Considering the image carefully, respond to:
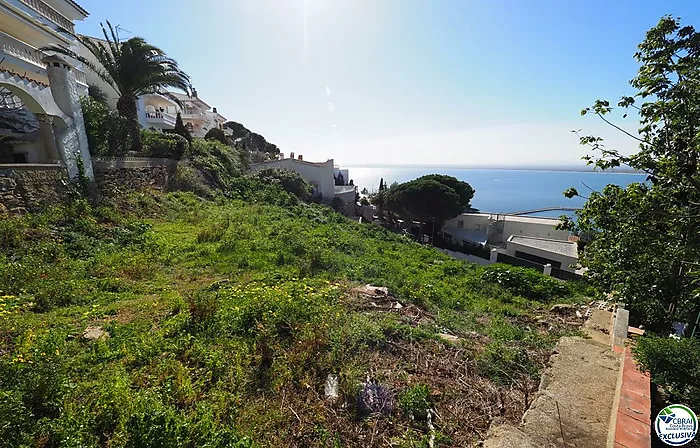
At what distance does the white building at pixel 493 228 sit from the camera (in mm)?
25844

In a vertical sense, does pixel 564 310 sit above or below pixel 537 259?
above

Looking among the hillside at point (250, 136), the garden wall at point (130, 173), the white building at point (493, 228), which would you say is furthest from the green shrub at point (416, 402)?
the hillside at point (250, 136)

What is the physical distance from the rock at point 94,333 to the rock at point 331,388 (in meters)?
2.92

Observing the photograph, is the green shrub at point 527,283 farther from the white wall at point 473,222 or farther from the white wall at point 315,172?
the white wall at point 315,172

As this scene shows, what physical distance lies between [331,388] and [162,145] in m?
15.9

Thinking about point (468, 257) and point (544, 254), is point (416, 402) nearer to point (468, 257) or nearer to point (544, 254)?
point (544, 254)

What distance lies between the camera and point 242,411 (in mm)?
2842

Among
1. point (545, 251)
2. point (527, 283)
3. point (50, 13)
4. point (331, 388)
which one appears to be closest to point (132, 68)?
point (50, 13)

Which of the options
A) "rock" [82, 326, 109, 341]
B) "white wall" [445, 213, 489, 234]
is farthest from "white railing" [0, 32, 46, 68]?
"white wall" [445, 213, 489, 234]

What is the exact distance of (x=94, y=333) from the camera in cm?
402

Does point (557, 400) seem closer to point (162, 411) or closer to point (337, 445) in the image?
point (337, 445)

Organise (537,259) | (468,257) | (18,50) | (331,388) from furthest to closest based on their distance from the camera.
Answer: (468,257)
(537,259)
(18,50)
(331,388)

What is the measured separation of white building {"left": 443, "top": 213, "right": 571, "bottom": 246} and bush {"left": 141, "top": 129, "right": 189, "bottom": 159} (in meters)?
22.1

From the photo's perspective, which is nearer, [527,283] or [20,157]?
[20,157]
